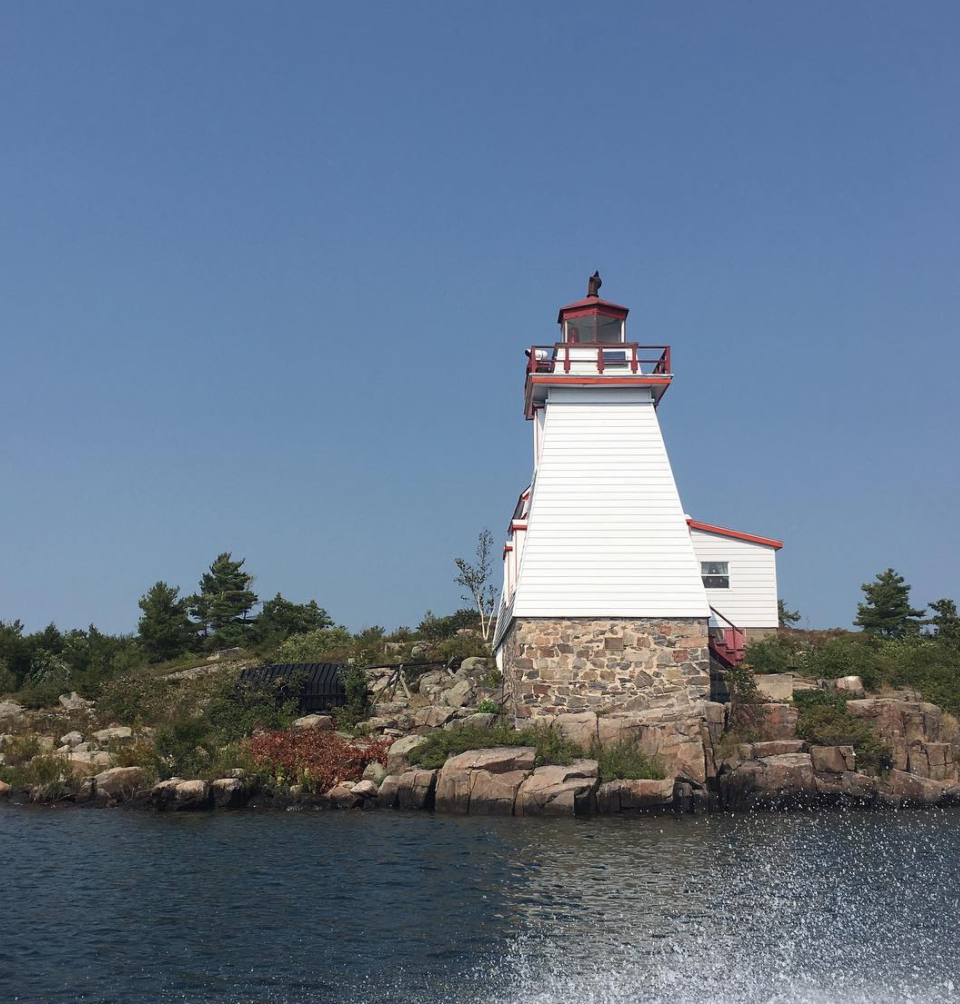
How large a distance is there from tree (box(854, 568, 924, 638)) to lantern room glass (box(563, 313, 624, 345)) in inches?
806

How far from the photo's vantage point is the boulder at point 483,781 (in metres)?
24.1

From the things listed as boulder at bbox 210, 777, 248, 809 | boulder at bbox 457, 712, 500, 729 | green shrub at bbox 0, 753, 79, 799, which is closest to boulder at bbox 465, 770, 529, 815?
boulder at bbox 457, 712, 500, 729

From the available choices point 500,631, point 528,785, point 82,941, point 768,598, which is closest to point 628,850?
point 528,785

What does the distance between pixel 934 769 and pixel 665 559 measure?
9.23 meters

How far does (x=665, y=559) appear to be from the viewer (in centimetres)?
2867

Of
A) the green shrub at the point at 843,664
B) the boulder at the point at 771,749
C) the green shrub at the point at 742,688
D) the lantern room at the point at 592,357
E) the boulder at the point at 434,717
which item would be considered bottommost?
the boulder at the point at 771,749

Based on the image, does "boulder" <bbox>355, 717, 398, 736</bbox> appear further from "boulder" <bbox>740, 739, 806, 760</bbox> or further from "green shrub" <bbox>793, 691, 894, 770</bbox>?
"green shrub" <bbox>793, 691, 894, 770</bbox>

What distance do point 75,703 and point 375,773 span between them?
54.4 feet

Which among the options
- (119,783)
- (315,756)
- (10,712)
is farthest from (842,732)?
(10,712)

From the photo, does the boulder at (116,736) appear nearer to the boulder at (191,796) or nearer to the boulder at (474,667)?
the boulder at (191,796)

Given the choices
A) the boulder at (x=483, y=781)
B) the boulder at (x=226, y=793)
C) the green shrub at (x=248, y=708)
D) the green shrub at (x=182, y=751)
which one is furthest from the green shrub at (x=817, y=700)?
the green shrub at (x=182, y=751)

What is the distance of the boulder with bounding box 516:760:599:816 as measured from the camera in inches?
928

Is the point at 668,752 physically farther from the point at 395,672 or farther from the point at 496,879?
the point at 395,672

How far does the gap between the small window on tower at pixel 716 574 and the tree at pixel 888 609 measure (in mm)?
11501
